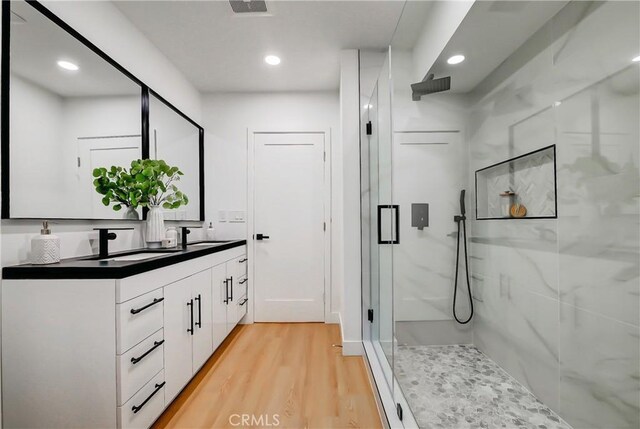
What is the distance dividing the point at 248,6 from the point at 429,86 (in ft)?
4.46

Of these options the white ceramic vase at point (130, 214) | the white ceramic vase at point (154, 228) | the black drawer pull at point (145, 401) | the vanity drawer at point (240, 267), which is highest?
the white ceramic vase at point (130, 214)

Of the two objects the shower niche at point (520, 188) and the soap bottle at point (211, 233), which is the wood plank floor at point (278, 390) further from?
the shower niche at point (520, 188)

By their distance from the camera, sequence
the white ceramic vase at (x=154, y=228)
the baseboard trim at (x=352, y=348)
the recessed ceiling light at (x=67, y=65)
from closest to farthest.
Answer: the recessed ceiling light at (x=67, y=65) < the white ceramic vase at (x=154, y=228) < the baseboard trim at (x=352, y=348)

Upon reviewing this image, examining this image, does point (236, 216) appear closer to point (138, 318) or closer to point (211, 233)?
point (211, 233)

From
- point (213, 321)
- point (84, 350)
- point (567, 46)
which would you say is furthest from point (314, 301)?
point (567, 46)

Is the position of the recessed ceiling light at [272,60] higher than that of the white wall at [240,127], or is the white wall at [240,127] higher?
the recessed ceiling light at [272,60]

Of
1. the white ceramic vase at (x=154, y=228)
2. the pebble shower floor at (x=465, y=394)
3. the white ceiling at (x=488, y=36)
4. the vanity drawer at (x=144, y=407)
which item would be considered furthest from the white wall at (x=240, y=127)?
the pebble shower floor at (x=465, y=394)

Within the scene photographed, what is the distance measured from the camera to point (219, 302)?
7.69ft

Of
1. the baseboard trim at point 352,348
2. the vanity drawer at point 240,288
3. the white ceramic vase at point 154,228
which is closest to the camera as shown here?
the white ceramic vase at point 154,228

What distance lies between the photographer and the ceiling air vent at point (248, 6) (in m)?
1.86

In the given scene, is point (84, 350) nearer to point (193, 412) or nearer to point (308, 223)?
point (193, 412)

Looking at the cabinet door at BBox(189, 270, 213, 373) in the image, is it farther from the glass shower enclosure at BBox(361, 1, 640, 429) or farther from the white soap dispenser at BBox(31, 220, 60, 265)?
the glass shower enclosure at BBox(361, 1, 640, 429)

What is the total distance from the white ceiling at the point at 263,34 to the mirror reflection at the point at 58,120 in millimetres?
552

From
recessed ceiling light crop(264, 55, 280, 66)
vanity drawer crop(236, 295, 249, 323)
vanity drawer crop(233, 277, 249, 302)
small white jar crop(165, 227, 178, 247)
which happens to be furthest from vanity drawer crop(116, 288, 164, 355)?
recessed ceiling light crop(264, 55, 280, 66)
